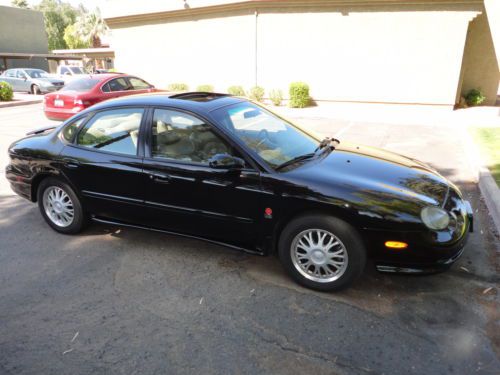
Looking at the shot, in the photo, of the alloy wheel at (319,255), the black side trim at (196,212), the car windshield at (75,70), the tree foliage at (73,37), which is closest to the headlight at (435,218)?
the alloy wheel at (319,255)

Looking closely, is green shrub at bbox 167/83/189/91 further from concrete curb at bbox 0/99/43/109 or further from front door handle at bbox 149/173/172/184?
front door handle at bbox 149/173/172/184

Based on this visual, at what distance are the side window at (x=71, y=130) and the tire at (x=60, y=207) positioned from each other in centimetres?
48

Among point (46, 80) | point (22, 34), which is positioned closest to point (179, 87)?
point (46, 80)

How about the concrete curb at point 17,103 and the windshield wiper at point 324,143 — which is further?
the concrete curb at point 17,103

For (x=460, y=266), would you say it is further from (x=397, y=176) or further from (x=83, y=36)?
(x=83, y=36)

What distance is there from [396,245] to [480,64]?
16.4 m

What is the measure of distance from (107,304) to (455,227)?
2855 mm

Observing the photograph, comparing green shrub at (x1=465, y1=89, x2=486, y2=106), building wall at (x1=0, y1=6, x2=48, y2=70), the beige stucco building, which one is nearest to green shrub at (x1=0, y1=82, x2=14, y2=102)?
the beige stucco building

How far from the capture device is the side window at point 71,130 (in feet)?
14.4

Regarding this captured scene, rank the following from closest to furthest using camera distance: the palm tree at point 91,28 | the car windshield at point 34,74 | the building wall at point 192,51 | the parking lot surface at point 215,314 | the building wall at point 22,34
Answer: the parking lot surface at point 215,314, the building wall at point 192,51, the car windshield at point 34,74, the building wall at point 22,34, the palm tree at point 91,28

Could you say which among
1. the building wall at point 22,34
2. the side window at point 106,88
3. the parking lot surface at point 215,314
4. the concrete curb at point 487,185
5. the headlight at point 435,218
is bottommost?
the parking lot surface at point 215,314

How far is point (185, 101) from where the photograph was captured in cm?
392

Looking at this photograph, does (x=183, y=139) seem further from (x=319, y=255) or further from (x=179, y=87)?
(x=179, y=87)

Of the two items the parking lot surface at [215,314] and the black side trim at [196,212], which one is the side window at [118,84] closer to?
the parking lot surface at [215,314]
